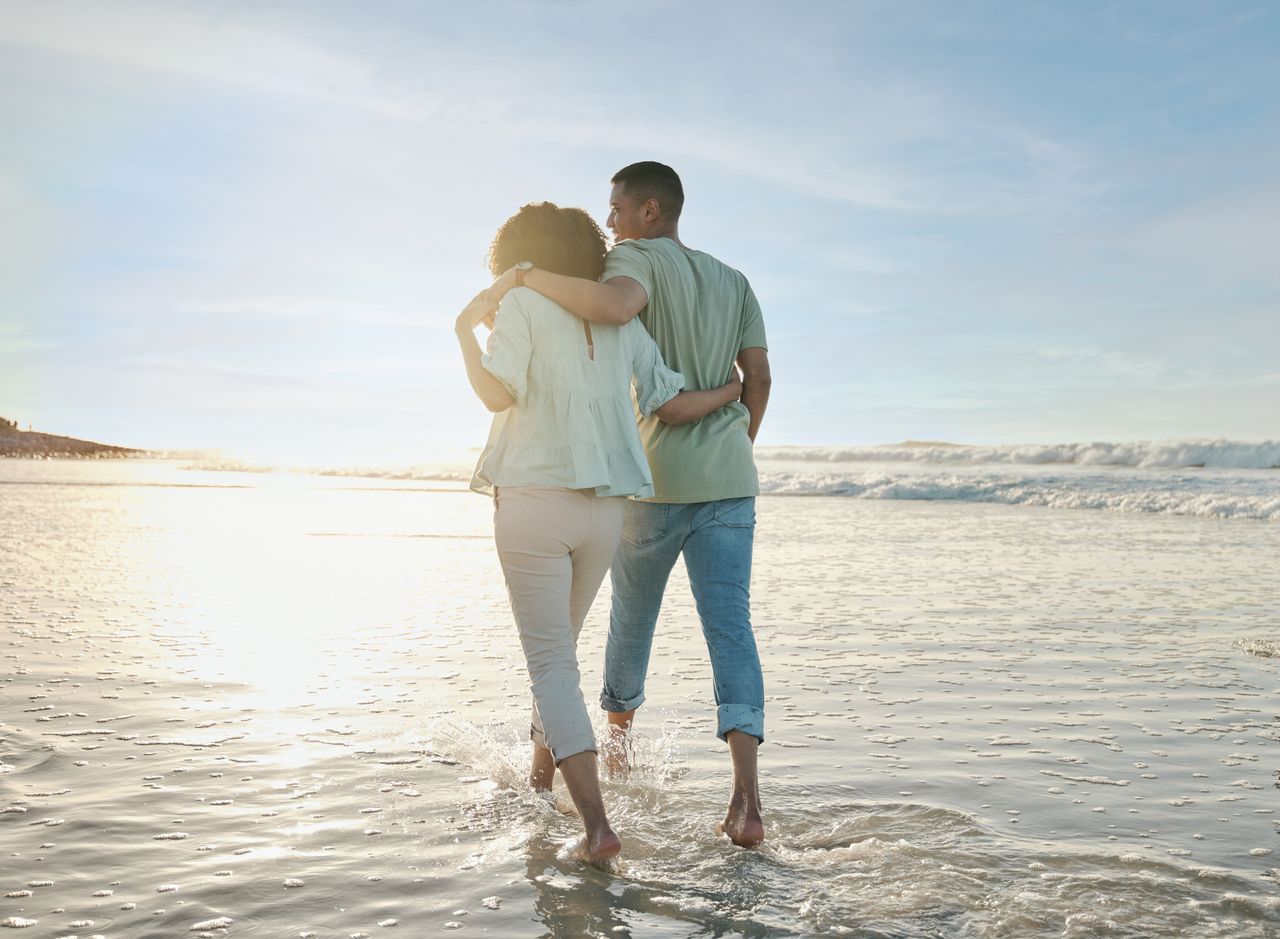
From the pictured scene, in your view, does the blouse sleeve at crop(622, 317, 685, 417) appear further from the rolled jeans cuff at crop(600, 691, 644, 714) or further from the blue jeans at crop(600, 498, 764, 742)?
the rolled jeans cuff at crop(600, 691, 644, 714)

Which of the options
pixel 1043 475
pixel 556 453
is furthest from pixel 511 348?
pixel 1043 475

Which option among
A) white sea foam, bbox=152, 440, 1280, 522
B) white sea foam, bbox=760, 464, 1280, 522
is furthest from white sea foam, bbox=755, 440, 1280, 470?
white sea foam, bbox=760, 464, 1280, 522

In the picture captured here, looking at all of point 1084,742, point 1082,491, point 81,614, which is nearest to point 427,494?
point 1082,491

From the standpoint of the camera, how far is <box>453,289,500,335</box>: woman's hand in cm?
310

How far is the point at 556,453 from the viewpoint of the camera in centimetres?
305

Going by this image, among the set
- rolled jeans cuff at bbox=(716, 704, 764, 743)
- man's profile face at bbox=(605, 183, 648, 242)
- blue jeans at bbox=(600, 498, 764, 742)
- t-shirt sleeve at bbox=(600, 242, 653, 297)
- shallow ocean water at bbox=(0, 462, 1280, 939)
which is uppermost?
man's profile face at bbox=(605, 183, 648, 242)

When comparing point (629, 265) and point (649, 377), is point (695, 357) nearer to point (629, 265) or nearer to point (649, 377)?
point (649, 377)

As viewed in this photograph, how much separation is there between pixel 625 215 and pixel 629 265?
332 millimetres

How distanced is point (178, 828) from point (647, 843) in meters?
1.44

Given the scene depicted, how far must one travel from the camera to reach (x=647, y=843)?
10.7 feet

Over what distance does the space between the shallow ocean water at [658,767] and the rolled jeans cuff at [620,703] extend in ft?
0.94

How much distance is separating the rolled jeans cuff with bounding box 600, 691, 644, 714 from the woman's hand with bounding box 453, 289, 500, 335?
1488 mm

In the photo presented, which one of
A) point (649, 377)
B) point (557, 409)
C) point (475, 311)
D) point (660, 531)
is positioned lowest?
point (660, 531)

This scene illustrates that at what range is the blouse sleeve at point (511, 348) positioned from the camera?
118 inches
